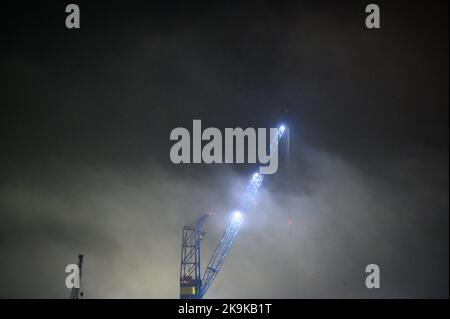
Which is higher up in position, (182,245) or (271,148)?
(271,148)

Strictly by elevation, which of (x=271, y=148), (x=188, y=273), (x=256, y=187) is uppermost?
(x=271, y=148)
